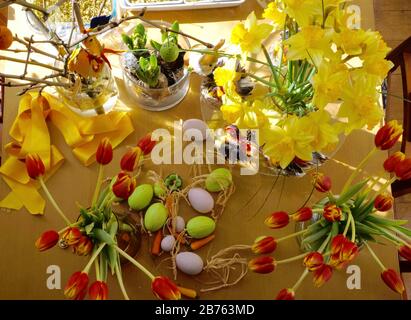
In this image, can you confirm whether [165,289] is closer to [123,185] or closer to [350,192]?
[123,185]

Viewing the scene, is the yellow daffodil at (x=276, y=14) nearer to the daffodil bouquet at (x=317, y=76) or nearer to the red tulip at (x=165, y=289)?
the daffodil bouquet at (x=317, y=76)

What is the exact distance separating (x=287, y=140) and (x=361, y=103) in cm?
12

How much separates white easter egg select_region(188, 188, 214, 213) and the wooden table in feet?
0.09

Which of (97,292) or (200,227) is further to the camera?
(200,227)

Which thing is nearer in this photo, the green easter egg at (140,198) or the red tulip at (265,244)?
the red tulip at (265,244)

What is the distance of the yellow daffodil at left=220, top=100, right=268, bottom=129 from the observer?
0.70 meters

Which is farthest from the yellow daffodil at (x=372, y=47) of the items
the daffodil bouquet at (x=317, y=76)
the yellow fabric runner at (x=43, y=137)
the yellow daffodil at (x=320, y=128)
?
the yellow fabric runner at (x=43, y=137)

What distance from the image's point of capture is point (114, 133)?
103 centimetres

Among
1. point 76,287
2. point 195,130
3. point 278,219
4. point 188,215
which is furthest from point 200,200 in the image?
point 76,287

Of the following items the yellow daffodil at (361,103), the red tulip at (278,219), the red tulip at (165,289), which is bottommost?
the red tulip at (165,289)

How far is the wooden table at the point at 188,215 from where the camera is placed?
943 millimetres

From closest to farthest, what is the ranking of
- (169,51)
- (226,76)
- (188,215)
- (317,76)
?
1. (317,76)
2. (226,76)
3. (169,51)
4. (188,215)

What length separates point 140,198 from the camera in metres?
0.96

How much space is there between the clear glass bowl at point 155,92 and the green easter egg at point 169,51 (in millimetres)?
77
